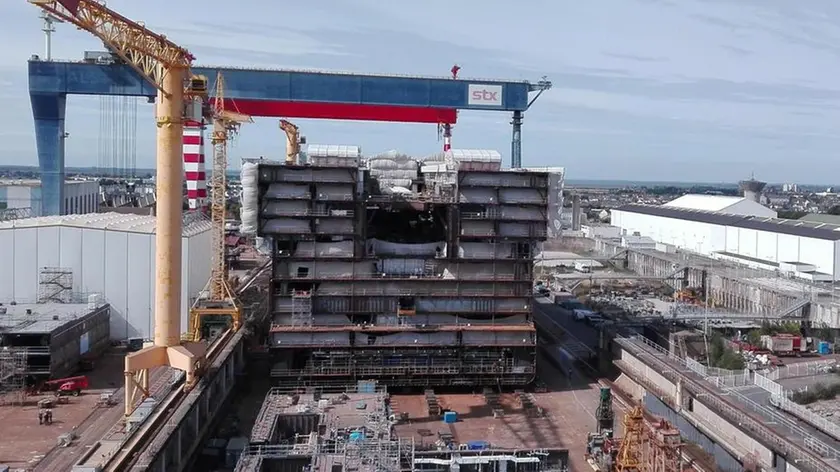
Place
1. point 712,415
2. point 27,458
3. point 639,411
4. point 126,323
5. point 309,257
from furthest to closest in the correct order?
point 126,323 < point 309,257 < point 712,415 < point 27,458 < point 639,411

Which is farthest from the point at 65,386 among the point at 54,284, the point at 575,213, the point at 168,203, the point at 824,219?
the point at 575,213

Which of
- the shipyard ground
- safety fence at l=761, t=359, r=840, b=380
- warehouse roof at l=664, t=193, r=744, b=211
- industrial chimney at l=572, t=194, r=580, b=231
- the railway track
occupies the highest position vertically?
warehouse roof at l=664, t=193, r=744, b=211

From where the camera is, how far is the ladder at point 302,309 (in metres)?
26.4

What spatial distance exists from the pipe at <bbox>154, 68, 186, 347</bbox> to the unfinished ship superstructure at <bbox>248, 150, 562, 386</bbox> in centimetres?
499

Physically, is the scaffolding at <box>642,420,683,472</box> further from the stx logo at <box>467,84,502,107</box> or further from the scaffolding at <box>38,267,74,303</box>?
the scaffolding at <box>38,267,74,303</box>

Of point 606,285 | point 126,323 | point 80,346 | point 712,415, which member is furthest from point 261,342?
point 606,285

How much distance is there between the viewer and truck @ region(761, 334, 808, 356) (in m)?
32.9

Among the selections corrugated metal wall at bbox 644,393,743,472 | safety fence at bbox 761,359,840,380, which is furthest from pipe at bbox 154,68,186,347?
safety fence at bbox 761,359,840,380

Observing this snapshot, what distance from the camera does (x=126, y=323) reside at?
31484mm

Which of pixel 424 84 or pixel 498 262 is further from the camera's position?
pixel 424 84

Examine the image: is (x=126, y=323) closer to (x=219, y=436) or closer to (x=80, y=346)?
(x=80, y=346)

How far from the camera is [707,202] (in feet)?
253

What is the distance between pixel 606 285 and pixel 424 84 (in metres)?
22.6

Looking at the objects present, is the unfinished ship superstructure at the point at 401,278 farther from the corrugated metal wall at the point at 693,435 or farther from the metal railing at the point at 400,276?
the corrugated metal wall at the point at 693,435
